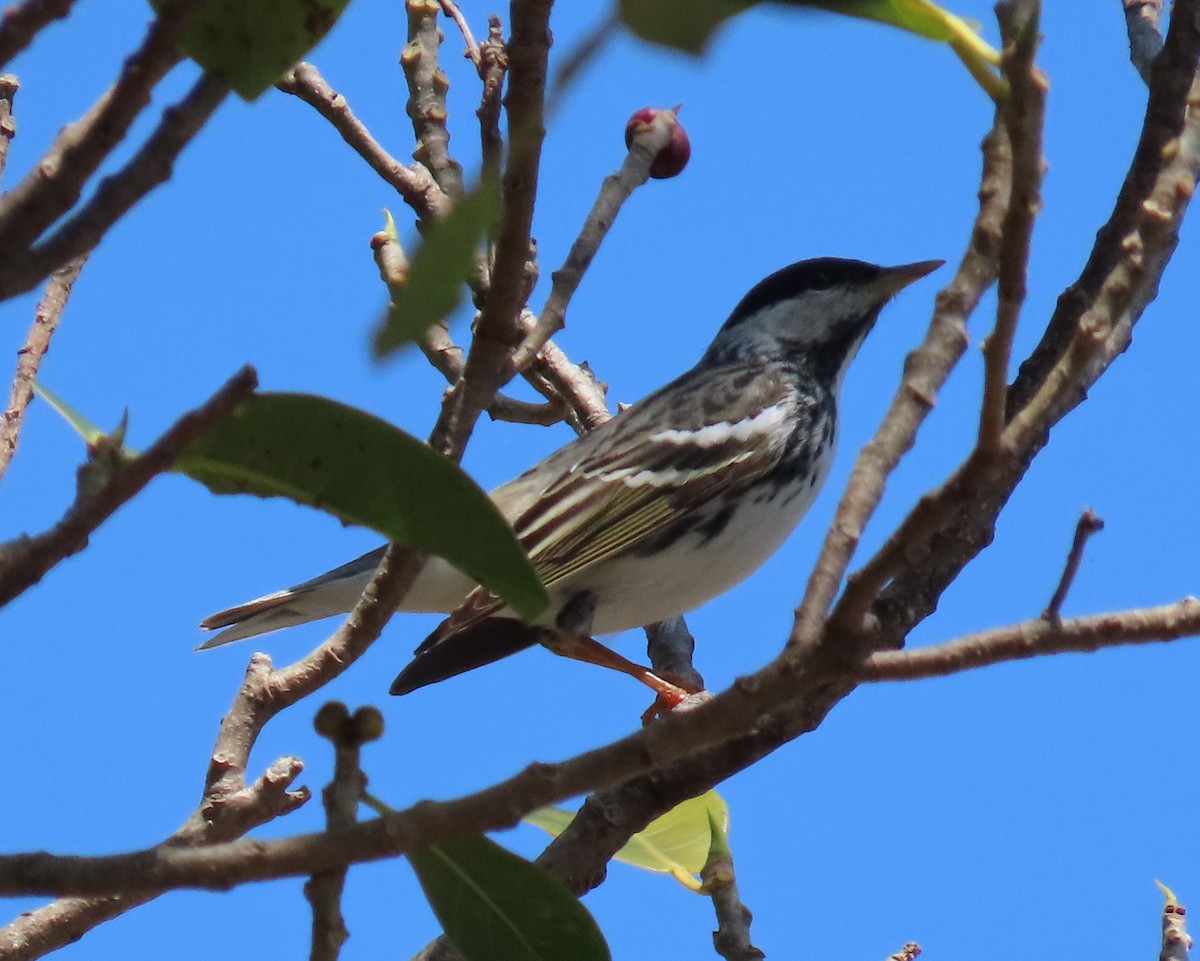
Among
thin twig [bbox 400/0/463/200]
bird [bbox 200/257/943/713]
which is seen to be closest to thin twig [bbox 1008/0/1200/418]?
thin twig [bbox 400/0/463/200]

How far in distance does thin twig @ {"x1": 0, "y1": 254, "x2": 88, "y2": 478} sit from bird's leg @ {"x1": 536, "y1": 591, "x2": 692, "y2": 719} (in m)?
2.24

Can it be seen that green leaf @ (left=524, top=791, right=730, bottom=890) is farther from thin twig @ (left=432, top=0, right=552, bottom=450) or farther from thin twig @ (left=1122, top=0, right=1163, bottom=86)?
thin twig @ (left=1122, top=0, right=1163, bottom=86)

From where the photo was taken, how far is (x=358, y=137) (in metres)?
4.91

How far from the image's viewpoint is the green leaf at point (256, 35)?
172 cm

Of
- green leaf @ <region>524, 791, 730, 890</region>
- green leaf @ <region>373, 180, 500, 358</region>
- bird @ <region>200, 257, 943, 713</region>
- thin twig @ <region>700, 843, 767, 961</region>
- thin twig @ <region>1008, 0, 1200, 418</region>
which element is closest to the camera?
green leaf @ <region>373, 180, 500, 358</region>

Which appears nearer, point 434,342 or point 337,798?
point 337,798

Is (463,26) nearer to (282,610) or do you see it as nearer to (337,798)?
(282,610)

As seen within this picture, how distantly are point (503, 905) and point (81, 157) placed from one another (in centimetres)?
124

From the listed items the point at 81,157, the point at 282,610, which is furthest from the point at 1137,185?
the point at 282,610

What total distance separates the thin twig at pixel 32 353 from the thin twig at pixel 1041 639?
2185 millimetres

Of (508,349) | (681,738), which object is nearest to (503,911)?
(681,738)

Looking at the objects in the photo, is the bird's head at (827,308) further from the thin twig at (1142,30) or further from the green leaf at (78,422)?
the green leaf at (78,422)

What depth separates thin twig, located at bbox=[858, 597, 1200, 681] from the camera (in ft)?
5.52

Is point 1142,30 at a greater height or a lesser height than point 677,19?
greater
